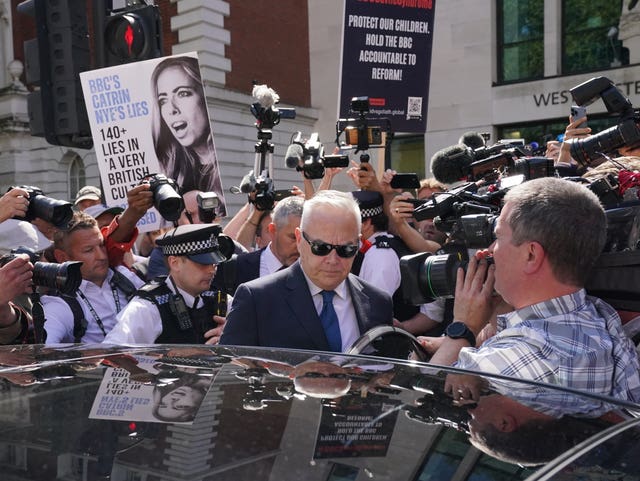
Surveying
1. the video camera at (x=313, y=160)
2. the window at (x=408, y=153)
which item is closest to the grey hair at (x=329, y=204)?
the video camera at (x=313, y=160)

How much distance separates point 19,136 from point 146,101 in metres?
16.3

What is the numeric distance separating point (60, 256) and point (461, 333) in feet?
8.30

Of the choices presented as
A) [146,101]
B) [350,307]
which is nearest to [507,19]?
[146,101]

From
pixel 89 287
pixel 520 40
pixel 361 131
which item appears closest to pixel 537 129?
pixel 520 40

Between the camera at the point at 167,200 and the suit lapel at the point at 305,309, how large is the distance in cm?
119

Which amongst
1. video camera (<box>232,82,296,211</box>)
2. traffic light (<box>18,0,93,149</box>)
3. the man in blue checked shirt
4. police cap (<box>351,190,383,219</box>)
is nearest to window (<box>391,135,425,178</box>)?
video camera (<box>232,82,296,211</box>)

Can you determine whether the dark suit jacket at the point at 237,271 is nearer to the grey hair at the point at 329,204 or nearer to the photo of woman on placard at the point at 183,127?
the photo of woman on placard at the point at 183,127

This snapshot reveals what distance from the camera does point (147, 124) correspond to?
18.3 feet

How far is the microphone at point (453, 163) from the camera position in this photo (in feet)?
15.9

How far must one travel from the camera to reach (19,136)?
66.3ft

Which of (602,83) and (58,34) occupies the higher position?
(58,34)

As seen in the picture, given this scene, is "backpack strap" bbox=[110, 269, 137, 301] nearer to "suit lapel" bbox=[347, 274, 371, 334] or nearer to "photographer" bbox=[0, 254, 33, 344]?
"photographer" bbox=[0, 254, 33, 344]

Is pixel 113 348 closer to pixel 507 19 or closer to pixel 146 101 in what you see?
pixel 146 101

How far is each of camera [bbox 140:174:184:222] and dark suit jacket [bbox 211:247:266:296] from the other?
0.56 metres
